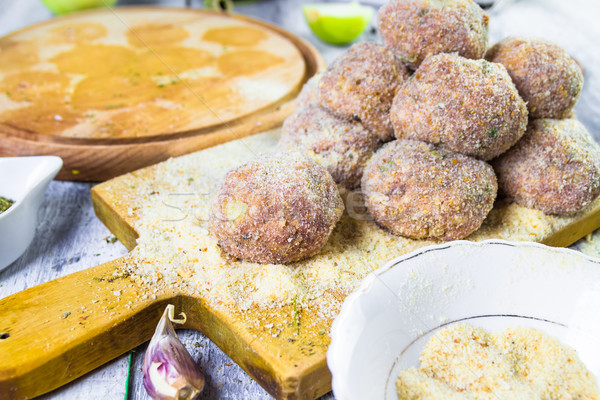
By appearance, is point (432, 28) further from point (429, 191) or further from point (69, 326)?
point (69, 326)

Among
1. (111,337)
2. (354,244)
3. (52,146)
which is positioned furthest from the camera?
(52,146)

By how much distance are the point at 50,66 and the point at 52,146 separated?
71cm

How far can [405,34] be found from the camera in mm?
1455

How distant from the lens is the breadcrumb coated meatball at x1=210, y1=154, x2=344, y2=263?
4.23ft

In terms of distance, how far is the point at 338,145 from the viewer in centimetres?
152

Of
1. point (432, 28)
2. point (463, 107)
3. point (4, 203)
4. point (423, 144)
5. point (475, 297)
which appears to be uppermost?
point (432, 28)

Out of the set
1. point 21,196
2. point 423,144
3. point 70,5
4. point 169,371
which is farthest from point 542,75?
point 70,5

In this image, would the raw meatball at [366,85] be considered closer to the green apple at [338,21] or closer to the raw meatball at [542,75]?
the raw meatball at [542,75]

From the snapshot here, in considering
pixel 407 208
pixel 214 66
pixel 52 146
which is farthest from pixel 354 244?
pixel 214 66

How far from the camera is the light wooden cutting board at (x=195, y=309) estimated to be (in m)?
1.10

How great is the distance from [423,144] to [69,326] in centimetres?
94

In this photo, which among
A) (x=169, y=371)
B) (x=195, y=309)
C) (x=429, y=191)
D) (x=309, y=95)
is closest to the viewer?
(x=169, y=371)

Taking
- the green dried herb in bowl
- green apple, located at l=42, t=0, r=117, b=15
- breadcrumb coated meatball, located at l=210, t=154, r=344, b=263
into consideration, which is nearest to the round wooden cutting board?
green apple, located at l=42, t=0, r=117, b=15

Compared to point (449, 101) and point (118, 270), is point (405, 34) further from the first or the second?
point (118, 270)
